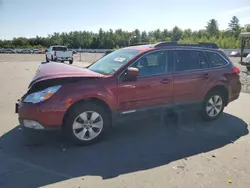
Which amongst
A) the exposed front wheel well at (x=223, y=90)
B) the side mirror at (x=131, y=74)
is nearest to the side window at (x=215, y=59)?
the exposed front wheel well at (x=223, y=90)

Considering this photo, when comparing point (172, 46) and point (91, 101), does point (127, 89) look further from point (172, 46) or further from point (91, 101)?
point (172, 46)

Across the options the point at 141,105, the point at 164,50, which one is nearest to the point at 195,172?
the point at 141,105

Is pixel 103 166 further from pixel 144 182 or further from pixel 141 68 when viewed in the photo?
pixel 141 68

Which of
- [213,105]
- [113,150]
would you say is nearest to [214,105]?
[213,105]

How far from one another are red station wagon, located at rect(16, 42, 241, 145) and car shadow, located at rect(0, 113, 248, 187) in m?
0.37

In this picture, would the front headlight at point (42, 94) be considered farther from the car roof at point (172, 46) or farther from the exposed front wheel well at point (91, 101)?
the car roof at point (172, 46)

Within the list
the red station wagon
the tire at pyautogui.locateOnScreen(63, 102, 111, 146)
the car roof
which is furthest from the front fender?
the car roof

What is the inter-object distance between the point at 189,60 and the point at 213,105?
123 centimetres

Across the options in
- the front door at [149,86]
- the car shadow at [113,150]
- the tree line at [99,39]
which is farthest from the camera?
the tree line at [99,39]

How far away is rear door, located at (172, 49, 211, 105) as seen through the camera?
4.89 metres

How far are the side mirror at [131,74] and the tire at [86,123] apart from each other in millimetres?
690

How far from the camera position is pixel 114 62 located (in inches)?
188

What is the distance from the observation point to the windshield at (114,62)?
14.8 feet

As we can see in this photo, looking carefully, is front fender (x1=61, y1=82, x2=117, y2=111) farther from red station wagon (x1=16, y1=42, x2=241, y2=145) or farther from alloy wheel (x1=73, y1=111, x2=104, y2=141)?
alloy wheel (x1=73, y1=111, x2=104, y2=141)
